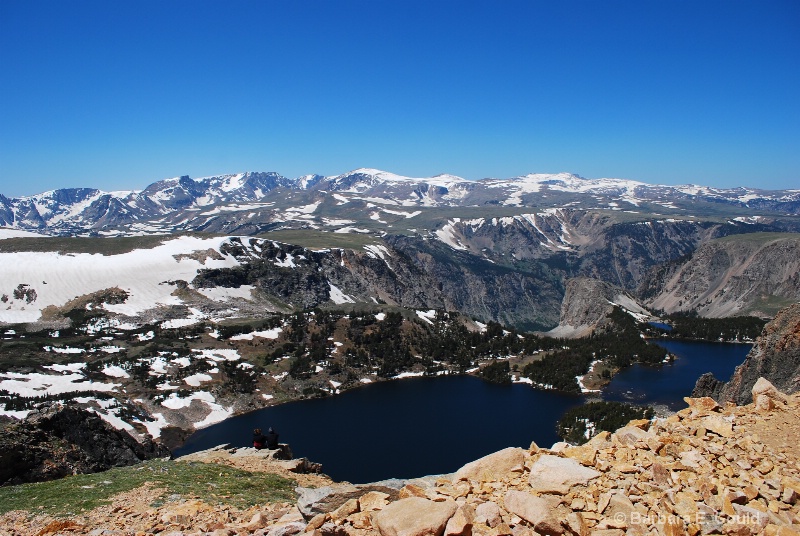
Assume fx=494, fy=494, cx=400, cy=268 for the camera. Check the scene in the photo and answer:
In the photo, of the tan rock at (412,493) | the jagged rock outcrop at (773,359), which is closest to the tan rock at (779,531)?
the tan rock at (412,493)

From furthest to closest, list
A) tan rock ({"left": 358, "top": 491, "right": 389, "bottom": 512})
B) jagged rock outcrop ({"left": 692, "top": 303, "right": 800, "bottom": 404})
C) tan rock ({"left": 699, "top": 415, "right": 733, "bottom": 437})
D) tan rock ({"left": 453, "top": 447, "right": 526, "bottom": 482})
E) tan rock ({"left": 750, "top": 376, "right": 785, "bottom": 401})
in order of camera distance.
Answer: jagged rock outcrop ({"left": 692, "top": 303, "right": 800, "bottom": 404}) → tan rock ({"left": 750, "top": 376, "right": 785, "bottom": 401}) → tan rock ({"left": 699, "top": 415, "right": 733, "bottom": 437}) → tan rock ({"left": 453, "top": 447, "right": 526, "bottom": 482}) → tan rock ({"left": 358, "top": 491, "right": 389, "bottom": 512})

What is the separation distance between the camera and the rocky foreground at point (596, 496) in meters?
9.20

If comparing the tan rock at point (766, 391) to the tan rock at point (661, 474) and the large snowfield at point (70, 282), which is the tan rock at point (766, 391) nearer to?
the tan rock at point (661, 474)

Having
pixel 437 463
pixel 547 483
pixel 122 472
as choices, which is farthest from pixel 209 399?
pixel 547 483

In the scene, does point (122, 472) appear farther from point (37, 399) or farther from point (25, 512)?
point (37, 399)

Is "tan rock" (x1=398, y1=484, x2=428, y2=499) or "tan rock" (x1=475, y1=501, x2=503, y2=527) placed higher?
"tan rock" (x1=475, y1=501, x2=503, y2=527)

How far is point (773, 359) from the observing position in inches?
1655

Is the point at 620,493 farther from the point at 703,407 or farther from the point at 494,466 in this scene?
the point at 703,407

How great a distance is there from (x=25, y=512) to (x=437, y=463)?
72701 millimetres

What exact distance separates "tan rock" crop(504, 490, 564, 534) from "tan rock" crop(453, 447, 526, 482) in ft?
6.13

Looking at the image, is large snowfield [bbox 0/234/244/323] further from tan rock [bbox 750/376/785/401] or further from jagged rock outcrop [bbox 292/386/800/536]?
tan rock [bbox 750/376/785/401]

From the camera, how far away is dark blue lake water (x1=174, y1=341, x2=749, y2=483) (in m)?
84.3

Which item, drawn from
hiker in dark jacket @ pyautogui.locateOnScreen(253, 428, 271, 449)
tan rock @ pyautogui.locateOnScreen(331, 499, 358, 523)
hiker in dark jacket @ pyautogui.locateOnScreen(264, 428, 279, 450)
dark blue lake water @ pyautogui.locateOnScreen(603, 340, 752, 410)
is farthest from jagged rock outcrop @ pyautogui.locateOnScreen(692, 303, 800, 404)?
dark blue lake water @ pyautogui.locateOnScreen(603, 340, 752, 410)

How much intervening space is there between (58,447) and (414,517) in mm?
26434
